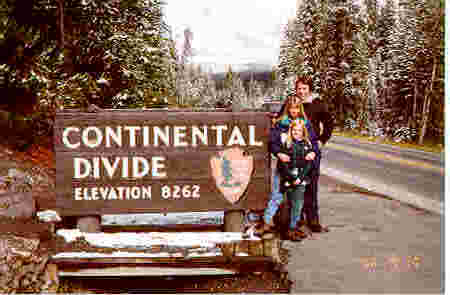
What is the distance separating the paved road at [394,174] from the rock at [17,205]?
213 inches

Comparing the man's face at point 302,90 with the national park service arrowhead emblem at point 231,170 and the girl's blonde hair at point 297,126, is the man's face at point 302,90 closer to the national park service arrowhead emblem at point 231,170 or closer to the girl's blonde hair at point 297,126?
the girl's blonde hair at point 297,126

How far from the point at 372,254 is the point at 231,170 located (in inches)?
63.3

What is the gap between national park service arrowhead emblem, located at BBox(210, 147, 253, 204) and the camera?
4.25 meters

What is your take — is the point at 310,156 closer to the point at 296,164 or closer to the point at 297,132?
the point at 296,164

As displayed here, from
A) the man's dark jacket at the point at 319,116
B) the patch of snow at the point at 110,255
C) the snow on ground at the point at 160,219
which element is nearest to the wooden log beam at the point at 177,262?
the patch of snow at the point at 110,255

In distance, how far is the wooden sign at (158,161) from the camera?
4086 mm

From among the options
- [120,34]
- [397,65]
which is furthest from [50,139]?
[397,65]

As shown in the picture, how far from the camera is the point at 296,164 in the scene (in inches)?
171

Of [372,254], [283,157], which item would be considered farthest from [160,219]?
[372,254]

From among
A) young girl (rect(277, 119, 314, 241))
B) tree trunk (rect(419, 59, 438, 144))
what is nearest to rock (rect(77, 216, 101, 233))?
young girl (rect(277, 119, 314, 241))

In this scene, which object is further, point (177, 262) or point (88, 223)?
point (88, 223)

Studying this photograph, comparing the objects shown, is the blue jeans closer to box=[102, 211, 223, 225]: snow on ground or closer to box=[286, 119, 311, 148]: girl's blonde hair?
box=[286, 119, 311, 148]: girl's blonde hair

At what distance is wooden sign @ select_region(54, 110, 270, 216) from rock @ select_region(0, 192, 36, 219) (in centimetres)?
83
